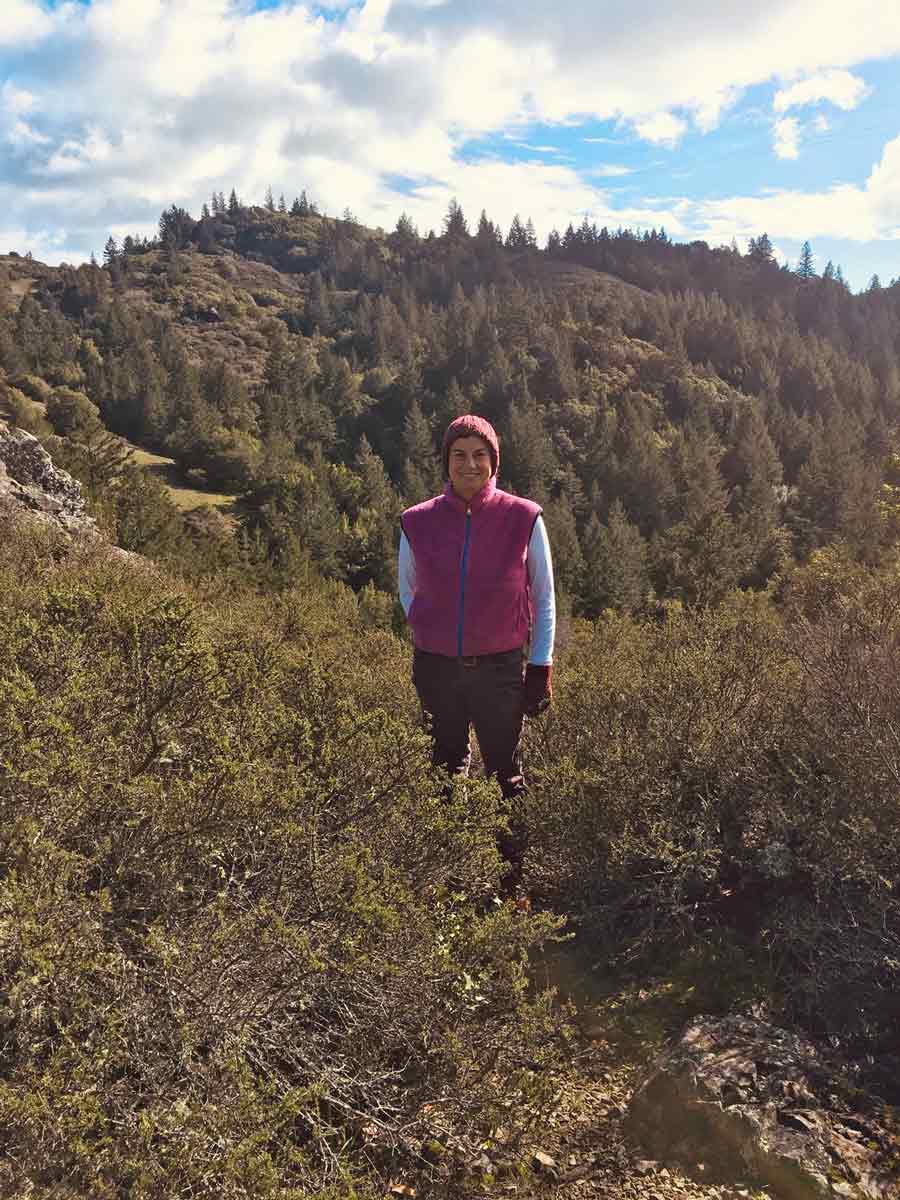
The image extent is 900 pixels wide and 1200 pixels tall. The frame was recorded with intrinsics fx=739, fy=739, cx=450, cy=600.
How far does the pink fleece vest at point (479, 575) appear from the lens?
3.06 meters

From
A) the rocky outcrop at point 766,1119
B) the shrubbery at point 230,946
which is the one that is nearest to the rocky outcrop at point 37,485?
the shrubbery at point 230,946

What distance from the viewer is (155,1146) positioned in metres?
1.55

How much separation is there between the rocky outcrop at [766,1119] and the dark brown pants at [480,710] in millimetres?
1028

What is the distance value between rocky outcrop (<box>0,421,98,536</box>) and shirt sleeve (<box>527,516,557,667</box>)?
9057 millimetres

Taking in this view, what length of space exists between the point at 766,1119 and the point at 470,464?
7.75 ft

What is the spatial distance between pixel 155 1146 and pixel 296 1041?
44 cm

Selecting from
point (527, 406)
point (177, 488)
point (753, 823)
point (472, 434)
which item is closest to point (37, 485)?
point (472, 434)

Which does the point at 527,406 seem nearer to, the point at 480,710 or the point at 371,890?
the point at 480,710

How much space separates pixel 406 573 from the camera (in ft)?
10.8

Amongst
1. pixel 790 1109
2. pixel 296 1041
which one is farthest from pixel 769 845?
pixel 296 1041

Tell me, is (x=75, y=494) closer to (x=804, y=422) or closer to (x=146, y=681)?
(x=146, y=681)

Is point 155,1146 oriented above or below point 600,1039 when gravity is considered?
above

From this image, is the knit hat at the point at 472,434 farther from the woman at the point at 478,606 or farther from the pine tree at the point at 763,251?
the pine tree at the point at 763,251

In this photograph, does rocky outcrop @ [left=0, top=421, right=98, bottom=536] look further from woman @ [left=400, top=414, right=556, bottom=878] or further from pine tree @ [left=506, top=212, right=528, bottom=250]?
pine tree @ [left=506, top=212, right=528, bottom=250]
